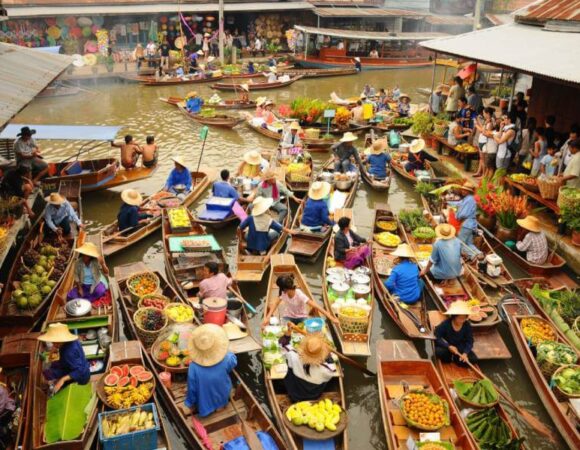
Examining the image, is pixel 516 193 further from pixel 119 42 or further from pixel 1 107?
pixel 119 42

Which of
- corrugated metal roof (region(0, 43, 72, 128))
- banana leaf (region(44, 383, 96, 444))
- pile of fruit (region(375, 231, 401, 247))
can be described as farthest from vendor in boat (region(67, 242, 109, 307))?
pile of fruit (region(375, 231, 401, 247))

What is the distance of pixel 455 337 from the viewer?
7.49m

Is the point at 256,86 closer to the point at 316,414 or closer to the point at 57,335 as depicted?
the point at 57,335

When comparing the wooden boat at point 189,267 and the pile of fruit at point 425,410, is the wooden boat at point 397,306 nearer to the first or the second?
the pile of fruit at point 425,410

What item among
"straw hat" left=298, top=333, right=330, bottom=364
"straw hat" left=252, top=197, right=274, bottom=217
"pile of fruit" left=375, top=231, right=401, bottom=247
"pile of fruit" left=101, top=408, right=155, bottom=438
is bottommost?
"pile of fruit" left=101, top=408, right=155, bottom=438

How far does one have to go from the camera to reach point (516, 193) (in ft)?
40.8

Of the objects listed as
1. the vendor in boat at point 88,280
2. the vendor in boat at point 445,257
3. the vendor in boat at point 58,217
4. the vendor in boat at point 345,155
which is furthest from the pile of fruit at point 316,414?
the vendor in boat at point 345,155

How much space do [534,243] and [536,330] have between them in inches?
95.8

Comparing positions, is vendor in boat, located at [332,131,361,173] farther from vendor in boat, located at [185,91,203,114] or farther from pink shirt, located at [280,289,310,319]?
vendor in boat, located at [185,91,203,114]

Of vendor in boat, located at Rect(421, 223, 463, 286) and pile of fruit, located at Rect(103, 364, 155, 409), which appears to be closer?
pile of fruit, located at Rect(103, 364, 155, 409)

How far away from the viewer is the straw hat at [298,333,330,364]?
20.9ft

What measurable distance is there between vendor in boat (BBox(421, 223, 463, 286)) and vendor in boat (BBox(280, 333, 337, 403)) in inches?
139

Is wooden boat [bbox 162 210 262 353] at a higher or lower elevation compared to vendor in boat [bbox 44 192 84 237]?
lower

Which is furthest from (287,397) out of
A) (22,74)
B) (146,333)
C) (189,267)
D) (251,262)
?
(22,74)
